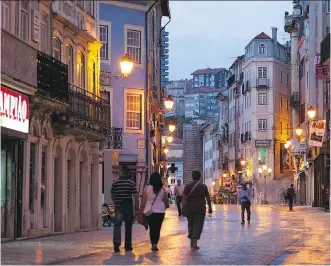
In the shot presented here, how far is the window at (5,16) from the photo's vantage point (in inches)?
849

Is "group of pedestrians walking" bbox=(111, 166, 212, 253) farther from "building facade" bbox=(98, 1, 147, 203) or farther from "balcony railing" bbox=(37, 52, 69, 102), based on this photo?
"building facade" bbox=(98, 1, 147, 203)

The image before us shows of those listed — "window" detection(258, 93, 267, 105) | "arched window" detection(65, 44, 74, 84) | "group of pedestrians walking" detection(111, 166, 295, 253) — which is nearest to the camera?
"group of pedestrians walking" detection(111, 166, 295, 253)

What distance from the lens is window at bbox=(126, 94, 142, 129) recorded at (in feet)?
151

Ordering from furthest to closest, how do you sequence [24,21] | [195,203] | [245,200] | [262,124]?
1. [262,124]
2. [245,200]
3. [24,21]
4. [195,203]

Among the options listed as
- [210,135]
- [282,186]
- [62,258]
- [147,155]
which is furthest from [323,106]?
[210,135]

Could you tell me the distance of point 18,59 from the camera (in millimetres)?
21734

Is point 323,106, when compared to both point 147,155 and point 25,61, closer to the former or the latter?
point 147,155

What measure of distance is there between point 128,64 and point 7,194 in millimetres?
7859

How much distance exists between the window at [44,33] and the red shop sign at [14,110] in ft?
11.2

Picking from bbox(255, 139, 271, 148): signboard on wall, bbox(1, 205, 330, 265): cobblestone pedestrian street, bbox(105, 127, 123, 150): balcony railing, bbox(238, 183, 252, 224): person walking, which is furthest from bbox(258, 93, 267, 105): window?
bbox(1, 205, 330, 265): cobblestone pedestrian street

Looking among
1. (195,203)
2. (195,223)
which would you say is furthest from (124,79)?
(195,223)

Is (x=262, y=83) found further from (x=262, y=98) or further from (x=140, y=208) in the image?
(x=140, y=208)

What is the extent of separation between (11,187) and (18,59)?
3.49 meters

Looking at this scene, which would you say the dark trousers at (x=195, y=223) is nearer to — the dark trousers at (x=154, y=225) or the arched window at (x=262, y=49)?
the dark trousers at (x=154, y=225)
